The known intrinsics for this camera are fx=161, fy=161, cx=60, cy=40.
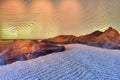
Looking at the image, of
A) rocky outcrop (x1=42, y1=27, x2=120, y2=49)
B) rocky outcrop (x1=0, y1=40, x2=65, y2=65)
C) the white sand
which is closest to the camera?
the white sand

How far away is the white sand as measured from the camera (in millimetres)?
853

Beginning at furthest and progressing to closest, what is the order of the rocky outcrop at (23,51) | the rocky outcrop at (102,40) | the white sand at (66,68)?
the rocky outcrop at (102,40), the rocky outcrop at (23,51), the white sand at (66,68)

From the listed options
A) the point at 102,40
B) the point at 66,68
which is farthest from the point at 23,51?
the point at 102,40

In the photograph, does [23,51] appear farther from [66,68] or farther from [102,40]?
[102,40]

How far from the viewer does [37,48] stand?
52.6 inches

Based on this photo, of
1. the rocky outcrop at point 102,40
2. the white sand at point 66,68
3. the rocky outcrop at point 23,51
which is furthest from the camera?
the rocky outcrop at point 102,40

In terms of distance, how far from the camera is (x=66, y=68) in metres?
0.99

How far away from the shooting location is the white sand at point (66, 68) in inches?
33.6

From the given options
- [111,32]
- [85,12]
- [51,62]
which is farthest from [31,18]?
[51,62]

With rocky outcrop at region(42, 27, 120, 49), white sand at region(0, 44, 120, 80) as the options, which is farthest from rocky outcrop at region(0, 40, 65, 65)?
rocky outcrop at region(42, 27, 120, 49)

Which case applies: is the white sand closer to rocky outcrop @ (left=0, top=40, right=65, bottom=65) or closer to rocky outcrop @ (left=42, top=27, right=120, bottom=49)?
rocky outcrop @ (left=0, top=40, right=65, bottom=65)

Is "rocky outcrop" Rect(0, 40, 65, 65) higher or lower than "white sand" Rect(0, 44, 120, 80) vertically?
higher

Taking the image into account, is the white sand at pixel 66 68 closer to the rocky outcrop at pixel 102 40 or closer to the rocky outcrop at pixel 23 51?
the rocky outcrop at pixel 23 51

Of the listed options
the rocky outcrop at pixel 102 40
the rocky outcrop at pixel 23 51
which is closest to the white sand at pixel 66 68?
the rocky outcrop at pixel 23 51
